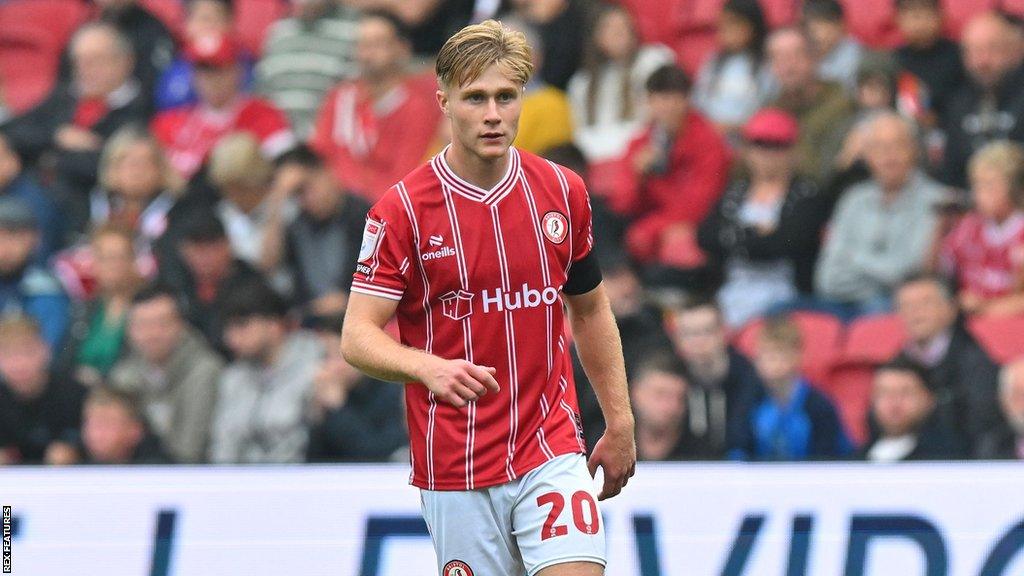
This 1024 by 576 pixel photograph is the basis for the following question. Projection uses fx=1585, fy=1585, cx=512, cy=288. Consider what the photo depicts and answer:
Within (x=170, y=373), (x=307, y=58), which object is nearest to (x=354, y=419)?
(x=170, y=373)

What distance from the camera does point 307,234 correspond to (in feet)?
29.8

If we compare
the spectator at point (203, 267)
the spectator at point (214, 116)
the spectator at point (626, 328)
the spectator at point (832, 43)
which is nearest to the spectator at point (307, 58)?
the spectator at point (214, 116)

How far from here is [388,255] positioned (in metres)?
4.04

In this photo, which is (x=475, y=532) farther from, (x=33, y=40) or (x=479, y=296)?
(x=33, y=40)

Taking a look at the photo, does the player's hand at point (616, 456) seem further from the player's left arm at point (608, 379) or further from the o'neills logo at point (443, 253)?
the o'neills logo at point (443, 253)

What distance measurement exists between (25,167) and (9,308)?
1.22 meters

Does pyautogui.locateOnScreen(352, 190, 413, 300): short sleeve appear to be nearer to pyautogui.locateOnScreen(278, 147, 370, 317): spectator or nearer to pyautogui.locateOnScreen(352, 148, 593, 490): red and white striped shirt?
pyautogui.locateOnScreen(352, 148, 593, 490): red and white striped shirt

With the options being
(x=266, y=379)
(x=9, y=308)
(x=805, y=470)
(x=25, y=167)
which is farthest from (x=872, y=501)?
(x=25, y=167)

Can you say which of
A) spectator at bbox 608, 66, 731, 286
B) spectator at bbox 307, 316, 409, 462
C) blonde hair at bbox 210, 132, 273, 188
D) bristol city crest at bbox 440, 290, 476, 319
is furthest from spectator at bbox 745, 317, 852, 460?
bristol city crest at bbox 440, 290, 476, 319

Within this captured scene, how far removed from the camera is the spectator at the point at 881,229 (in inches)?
328

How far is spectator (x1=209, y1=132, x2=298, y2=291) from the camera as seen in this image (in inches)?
364

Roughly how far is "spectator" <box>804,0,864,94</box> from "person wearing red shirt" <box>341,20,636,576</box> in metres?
5.19

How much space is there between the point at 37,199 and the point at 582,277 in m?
6.22

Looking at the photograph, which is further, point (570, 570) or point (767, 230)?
point (767, 230)
